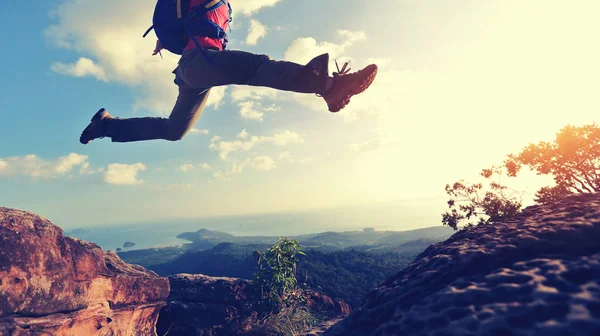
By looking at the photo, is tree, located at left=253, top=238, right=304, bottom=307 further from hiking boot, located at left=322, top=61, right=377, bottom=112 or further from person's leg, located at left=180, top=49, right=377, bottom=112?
person's leg, located at left=180, top=49, right=377, bottom=112

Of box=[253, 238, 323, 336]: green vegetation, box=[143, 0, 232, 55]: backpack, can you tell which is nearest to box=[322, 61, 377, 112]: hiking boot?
box=[143, 0, 232, 55]: backpack

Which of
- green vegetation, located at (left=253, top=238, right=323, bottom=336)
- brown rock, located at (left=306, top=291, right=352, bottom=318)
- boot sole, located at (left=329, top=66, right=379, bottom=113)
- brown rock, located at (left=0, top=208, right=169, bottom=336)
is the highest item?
boot sole, located at (left=329, top=66, right=379, bottom=113)

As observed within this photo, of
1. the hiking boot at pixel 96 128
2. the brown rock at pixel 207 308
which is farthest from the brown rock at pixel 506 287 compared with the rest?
the brown rock at pixel 207 308

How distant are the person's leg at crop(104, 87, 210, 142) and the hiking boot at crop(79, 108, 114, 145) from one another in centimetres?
6

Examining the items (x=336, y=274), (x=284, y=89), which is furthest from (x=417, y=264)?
(x=336, y=274)

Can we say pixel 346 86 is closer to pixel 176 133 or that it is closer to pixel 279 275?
pixel 176 133

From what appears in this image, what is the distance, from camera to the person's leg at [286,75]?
3004 mm

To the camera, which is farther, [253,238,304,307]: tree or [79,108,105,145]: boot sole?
[253,238,304,307]: tree

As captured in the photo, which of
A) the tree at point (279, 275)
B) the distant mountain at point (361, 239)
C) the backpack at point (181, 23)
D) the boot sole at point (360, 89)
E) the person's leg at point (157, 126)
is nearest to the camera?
the boot sole at point (360, 89)

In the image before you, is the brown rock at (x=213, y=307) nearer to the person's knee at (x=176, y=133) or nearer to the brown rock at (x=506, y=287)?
the person's knee at (x=176, y=133)

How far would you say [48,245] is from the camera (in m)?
4.88

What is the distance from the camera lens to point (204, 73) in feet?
10.7

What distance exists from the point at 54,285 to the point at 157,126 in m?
3.17

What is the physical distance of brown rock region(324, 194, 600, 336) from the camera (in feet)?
4.80
